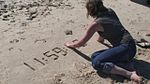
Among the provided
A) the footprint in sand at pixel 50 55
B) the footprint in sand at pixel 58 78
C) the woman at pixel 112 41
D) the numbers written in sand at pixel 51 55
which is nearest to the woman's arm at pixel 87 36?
the woman at pixel 112 41

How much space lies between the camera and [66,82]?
366cm

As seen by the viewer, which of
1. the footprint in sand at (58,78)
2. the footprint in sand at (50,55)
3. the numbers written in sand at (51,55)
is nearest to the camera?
the footprint in sand at (58,78)

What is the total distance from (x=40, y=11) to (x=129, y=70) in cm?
201

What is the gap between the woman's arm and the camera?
3869 mm

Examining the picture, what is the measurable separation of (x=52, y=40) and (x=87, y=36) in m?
0.67

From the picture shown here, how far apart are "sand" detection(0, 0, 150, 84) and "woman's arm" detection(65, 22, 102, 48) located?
0.09m

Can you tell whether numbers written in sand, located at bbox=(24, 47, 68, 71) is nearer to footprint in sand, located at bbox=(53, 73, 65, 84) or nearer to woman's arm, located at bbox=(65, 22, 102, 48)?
woman's arm, located at bbox=(65, 22, 102, 48)

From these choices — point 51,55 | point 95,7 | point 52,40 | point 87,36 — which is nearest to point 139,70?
point 87,36

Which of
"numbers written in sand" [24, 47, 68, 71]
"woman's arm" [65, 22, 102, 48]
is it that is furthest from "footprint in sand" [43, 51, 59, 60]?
"woman's arm" [65, 22, 102, 48]

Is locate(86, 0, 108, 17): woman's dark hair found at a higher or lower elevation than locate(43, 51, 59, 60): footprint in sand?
higher

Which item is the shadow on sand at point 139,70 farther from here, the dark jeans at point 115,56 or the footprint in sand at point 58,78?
the footprint in sand at point 58,78

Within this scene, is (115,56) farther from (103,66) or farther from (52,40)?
(52,40)

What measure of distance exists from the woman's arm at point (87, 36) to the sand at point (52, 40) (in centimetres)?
9

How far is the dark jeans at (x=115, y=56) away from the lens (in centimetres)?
375
